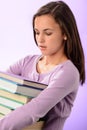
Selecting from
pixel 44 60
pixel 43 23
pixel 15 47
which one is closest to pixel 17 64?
pixel 44 60

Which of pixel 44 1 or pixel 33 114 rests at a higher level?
pixel 44 1

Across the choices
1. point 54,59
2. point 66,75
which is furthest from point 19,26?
point 66,75

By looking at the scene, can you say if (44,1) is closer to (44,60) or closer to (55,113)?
(44,60)

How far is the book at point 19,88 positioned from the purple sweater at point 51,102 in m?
0.01

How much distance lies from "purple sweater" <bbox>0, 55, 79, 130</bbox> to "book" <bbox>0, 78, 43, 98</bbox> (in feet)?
0.05

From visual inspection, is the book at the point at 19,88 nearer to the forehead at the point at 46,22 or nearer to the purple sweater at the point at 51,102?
the purple sweater at the point at 51,102

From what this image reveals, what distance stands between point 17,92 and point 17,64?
0.27 metres

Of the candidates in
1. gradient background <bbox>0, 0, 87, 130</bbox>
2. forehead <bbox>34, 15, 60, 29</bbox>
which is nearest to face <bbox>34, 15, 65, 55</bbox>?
forehead <bbox>34, 15, 60, 29</bbox>

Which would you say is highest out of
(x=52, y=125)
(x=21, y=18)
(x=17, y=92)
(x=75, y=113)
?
(x=21, y=18)

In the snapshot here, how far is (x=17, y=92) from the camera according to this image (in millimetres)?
746

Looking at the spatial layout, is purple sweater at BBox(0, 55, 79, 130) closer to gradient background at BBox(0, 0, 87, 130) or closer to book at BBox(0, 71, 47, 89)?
book at BBox(0, 71, 47, 89)

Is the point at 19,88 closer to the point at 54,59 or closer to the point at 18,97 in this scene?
the point at 18,97

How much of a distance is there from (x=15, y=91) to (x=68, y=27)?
0.26 metres

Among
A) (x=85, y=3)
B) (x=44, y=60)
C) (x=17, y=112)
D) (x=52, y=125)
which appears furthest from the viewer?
(x=85, y=3)
